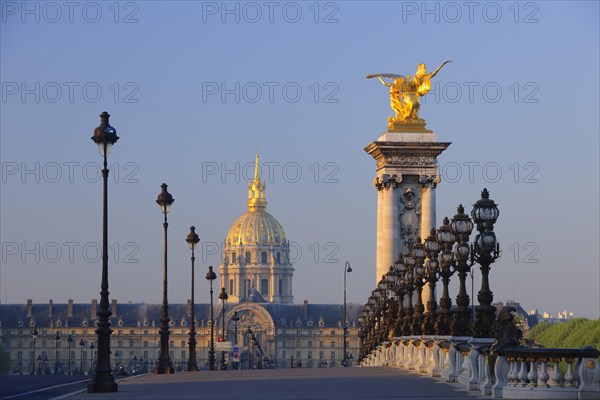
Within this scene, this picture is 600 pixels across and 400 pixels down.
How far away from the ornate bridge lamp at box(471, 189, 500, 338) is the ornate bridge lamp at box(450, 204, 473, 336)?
282cm

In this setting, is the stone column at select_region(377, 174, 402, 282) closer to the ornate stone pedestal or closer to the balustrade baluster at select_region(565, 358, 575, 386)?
the ornate stone pedestal

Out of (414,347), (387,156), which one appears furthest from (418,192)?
(414,347)

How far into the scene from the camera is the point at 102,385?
3656 centimetres

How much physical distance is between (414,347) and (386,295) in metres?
25.6

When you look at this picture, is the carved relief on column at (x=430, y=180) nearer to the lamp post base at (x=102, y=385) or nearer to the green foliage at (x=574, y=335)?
the green foliage at (x=574, y=335)

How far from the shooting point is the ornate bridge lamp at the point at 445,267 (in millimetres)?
42594

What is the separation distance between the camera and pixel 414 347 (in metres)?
47.4

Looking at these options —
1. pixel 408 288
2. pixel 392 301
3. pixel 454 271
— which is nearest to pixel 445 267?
pixel 454 271

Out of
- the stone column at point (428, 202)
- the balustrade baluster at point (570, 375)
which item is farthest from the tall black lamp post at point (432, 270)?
the stone column at point (428, 202)

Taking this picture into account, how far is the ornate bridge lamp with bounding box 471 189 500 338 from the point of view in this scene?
3566 cm

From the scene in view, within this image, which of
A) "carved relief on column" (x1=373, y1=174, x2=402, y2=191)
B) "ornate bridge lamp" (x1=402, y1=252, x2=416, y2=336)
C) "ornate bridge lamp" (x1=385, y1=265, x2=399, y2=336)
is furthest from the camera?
"carved relief on column" (x1=373, y1=174, x2=402, y2=191)

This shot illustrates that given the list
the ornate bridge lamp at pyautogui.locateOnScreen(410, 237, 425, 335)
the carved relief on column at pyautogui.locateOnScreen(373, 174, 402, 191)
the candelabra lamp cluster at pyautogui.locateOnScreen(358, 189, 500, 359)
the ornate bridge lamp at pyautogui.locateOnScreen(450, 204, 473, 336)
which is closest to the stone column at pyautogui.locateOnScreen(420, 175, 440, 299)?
the carved relief on column at pyautogui.locateOnScreen(373, 174, 402, 191)

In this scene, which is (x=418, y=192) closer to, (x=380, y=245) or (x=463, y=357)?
(x=380, y=245)

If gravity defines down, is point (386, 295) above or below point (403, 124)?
below
